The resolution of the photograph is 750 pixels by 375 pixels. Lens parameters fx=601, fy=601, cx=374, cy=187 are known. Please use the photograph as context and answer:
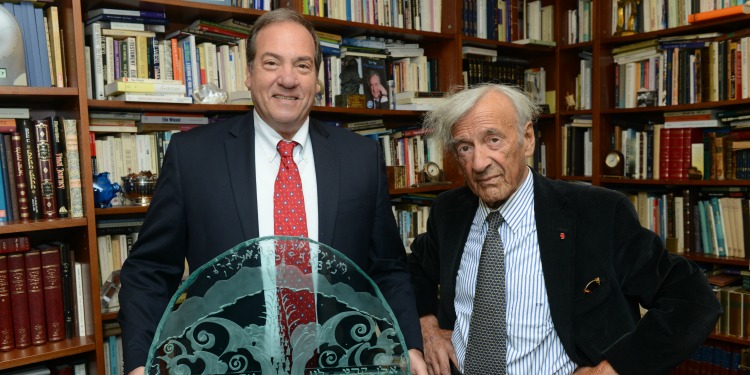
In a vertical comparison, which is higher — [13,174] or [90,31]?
[90,31]

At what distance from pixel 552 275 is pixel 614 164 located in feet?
8.02

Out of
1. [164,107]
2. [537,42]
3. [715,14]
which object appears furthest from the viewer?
[537,42]

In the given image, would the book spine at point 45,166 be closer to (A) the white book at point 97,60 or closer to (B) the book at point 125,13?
(A) the white book at point 97,60

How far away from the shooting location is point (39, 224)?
2201mm

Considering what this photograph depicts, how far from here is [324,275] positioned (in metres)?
1.12

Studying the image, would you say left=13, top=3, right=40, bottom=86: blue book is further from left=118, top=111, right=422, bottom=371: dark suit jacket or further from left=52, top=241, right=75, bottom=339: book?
left=118, top=111, right=422, bottom=371: dark suit jacket

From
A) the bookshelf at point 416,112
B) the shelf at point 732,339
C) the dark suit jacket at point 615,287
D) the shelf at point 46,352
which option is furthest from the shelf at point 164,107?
the shelf at point 732,339

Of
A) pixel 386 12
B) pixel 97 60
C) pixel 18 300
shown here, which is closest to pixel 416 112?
pixel 386 12

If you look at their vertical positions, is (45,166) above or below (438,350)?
above

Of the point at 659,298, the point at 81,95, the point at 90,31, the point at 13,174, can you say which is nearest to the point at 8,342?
the point at 13,174

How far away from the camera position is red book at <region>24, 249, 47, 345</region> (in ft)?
7.49

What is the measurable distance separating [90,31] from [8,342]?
1.23 metres

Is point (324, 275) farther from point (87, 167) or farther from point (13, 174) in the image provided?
point (13, 174)

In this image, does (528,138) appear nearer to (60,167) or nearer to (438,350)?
(438,350)
